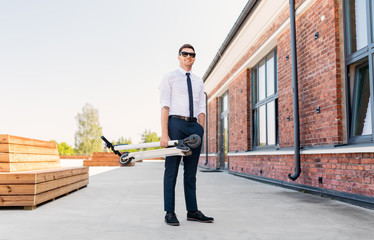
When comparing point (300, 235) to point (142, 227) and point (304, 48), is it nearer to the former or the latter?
point (142, 227)

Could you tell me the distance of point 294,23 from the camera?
664 cm

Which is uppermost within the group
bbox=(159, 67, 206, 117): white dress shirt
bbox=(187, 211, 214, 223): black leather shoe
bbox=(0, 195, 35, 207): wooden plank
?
bbox=(159, 67, 206, 117): white dress shirt

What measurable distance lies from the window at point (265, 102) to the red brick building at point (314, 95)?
3 cm

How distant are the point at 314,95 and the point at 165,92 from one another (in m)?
3.46

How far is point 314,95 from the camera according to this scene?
607 centimetres

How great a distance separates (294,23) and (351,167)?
311cm

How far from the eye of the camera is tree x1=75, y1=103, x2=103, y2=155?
65.8 m

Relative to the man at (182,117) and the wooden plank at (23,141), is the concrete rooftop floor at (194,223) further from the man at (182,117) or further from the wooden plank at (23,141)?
the wooden plank at (23,141)

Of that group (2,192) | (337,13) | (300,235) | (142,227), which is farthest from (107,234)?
(337,13)

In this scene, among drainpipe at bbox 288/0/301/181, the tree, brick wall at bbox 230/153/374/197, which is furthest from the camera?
the tree

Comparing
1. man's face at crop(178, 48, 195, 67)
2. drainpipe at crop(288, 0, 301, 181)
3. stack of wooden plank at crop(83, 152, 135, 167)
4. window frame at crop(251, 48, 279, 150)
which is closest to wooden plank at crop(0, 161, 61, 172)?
man's face at crop(178, 48, 195, 67)

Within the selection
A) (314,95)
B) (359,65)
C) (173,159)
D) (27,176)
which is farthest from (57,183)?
(359,65)

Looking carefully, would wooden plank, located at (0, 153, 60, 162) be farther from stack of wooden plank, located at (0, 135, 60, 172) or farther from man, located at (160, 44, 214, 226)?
man, located at (160, 44, 214, 226)

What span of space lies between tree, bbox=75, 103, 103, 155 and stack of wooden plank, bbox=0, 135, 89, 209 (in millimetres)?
61764
